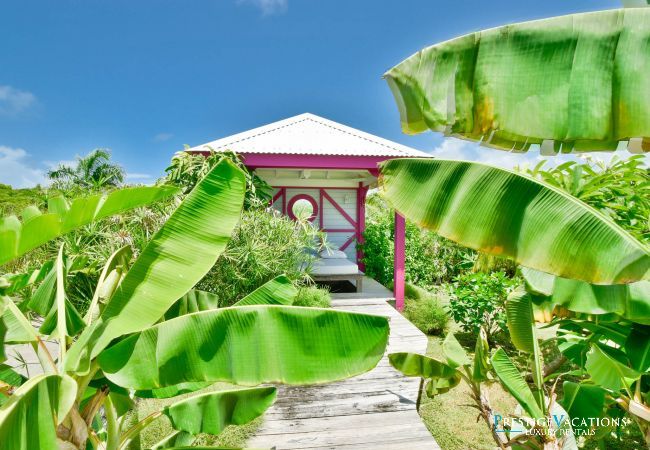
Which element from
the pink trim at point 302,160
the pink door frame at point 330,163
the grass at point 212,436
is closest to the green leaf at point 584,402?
the grass at point 212,436

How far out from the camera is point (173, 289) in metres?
1.39

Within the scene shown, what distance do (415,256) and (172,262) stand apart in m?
10.3

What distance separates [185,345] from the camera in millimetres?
1293

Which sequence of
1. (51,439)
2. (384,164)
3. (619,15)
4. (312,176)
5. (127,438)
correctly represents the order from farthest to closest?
(312,176), (127,438), (384,164), (619,15), (51,439)

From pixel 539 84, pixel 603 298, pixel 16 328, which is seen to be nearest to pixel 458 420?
pixel 603 298

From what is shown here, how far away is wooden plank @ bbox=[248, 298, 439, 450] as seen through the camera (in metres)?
3.24

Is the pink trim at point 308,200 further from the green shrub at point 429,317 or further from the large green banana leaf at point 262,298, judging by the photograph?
the large green banana leaf at point 262,298

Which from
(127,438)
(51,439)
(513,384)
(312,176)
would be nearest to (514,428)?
(513,384)

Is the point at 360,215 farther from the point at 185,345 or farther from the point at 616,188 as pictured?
the point at 185,345

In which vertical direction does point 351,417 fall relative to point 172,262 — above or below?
below

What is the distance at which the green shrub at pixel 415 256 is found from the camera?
1053 cm

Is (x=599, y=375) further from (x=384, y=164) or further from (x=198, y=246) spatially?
(x=198, y=246)

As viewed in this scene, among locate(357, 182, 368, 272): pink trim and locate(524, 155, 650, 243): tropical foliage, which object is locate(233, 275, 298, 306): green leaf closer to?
locate(524, 155, 650, 243): tropical foliage

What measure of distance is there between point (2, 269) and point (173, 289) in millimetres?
8204
